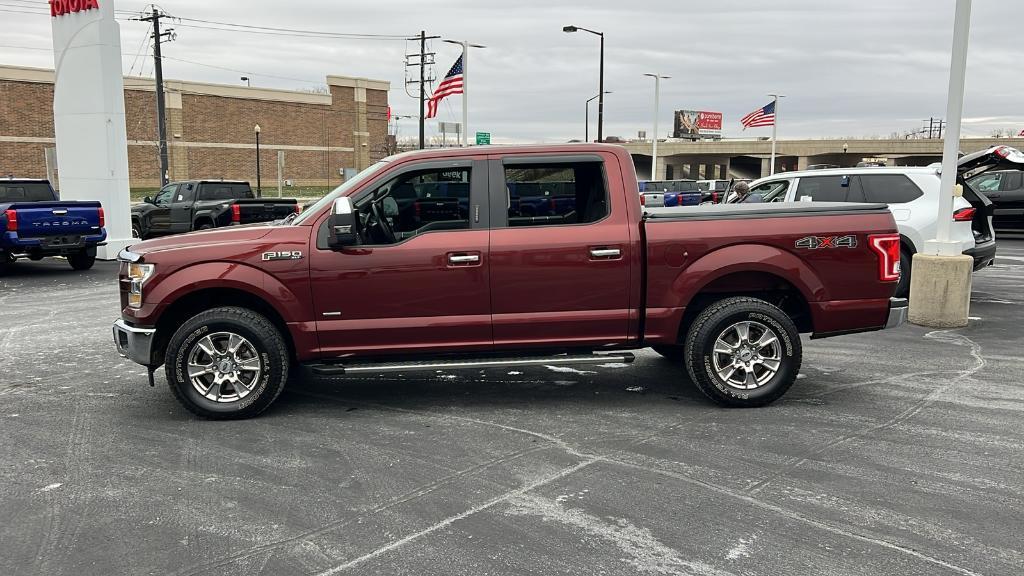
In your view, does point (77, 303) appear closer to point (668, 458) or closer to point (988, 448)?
point (668, 458)

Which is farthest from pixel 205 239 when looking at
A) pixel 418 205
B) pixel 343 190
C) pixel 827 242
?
pixel 827 242

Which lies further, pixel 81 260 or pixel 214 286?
pixel 81 260

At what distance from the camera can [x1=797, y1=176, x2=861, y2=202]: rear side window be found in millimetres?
11297

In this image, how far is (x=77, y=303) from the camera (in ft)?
37.7

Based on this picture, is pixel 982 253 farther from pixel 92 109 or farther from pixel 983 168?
pixel 92 109

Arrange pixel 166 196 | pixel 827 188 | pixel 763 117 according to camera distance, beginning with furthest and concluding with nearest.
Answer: pixel 763 117 → pixel 166 196 → pixel 827 188

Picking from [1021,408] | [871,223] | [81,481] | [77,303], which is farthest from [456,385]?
[77,303]

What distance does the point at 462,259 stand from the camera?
5879 millimetres

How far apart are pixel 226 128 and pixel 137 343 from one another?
5530 centimetres

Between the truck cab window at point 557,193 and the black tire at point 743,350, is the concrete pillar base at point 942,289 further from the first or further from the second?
the truck cab window at point 557,193

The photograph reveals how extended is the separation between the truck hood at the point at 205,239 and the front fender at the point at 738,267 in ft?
10.3

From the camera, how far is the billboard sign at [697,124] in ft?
337

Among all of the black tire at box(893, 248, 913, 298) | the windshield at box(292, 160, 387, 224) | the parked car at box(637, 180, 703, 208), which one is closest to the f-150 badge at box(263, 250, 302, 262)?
the windshield at box(292, 160, 387, 224)

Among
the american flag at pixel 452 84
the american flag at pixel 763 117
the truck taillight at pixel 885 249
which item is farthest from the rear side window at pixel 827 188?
the american flag at pixel 763 117
